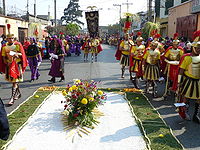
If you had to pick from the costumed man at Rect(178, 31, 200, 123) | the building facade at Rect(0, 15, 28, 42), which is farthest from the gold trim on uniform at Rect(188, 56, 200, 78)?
the building facade at Rect(0, 15, 28, 42)

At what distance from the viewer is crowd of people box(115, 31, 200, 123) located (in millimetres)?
5117

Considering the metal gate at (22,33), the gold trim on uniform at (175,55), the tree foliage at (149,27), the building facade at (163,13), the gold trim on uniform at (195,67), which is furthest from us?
the building facade at (163,13)

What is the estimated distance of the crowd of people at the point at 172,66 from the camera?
512cm

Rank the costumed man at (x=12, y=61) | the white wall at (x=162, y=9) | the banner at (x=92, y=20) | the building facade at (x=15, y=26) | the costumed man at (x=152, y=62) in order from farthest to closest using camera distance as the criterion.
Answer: the white wall at (x=162, y=9), the building facade at (x=15, y=26), the banner at (x=92, y=20), the costumed man at (x=152, y=62), the costumed man at (x=12, y=61)

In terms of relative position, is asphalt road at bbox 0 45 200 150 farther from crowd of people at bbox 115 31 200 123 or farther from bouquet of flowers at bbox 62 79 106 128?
bouquet of flowers at bbox 62 79 106 128

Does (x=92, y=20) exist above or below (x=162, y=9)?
below

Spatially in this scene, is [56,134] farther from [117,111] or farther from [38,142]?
[117,111]

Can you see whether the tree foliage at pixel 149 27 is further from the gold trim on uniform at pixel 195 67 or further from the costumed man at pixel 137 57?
the gold trim on uniform at pixel 195 67

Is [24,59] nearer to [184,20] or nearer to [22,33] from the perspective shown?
[184,20]

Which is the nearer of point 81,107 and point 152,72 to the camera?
point 81,107

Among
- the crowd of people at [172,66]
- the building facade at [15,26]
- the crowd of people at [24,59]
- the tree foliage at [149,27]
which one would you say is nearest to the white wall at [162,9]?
the tree foliage at [149,27]

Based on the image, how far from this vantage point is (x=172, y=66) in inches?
283

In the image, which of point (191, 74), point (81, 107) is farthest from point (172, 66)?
point (81, 107)

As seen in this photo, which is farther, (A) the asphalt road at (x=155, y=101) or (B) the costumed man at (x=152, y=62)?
(B) the costumed man at (x=152, y=62)
